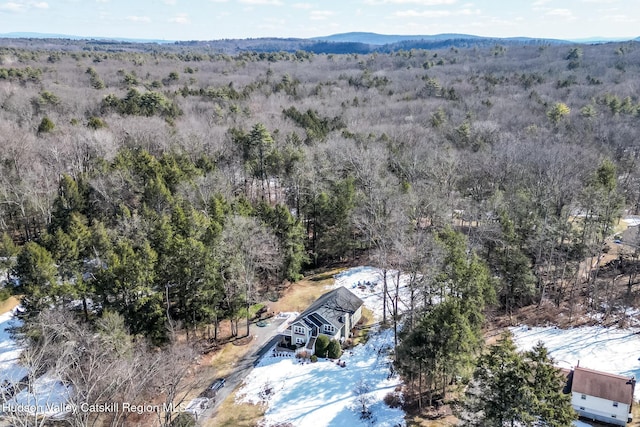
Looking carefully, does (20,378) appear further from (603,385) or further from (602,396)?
(603,385)

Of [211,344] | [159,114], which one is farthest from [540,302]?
[159,114]

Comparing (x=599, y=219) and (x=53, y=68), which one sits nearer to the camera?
(x=599, y=219)

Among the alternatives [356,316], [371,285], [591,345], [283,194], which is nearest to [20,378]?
[356,316]

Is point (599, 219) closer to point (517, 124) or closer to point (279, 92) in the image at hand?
point (517, 124)

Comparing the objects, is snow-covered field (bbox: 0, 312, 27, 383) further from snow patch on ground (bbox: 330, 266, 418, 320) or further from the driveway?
snow patch on ground (bbox: 330, 266, 418, 320)

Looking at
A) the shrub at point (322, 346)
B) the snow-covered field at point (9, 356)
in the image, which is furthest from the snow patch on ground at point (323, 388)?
the snow-covered field at point (9, 356)
